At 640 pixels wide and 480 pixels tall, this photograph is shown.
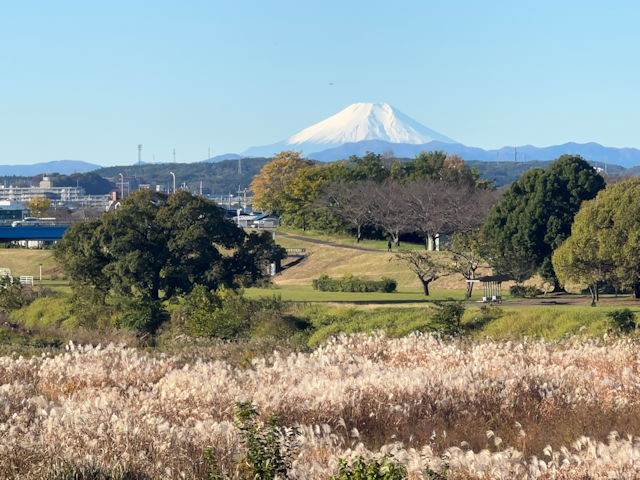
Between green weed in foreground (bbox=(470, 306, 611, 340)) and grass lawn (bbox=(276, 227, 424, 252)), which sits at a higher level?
green weed in foreground (bbox=(470, 306, 611, 340))

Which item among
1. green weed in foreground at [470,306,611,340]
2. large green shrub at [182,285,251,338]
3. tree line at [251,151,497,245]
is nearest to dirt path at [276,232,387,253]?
tree line at [251,151,497,245]

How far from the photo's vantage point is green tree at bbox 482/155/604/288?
64.3m

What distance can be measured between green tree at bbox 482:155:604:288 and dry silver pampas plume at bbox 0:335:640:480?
1622 inches

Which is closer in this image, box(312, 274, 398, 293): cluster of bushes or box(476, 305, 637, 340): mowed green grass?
box(476, 305, 637, 340): mowed green grass

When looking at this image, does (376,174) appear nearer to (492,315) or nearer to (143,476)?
(492,315)

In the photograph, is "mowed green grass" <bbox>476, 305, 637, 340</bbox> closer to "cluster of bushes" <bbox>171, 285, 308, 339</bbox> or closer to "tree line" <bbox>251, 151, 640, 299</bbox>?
"cluster of bushes" <bbox>171, 285, 308, 339</bbox>

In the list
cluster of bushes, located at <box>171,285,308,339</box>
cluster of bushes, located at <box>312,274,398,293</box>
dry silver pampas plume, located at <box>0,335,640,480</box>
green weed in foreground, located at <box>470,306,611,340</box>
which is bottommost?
cluster of bushes, located at <box>312,274,398,293</box>

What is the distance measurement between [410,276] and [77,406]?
64853mm

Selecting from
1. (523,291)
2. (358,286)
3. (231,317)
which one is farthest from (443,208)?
(231,317)

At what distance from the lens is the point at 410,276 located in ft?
261

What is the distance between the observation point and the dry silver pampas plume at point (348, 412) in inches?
489

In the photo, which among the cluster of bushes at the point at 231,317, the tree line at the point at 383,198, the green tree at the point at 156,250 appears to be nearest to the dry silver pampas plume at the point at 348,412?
the cluster of bushes at the point at 231,317

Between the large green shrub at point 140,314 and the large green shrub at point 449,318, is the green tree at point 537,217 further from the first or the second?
the large green shrub at point 449,318

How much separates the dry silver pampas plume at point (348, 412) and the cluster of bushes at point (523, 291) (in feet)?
126
